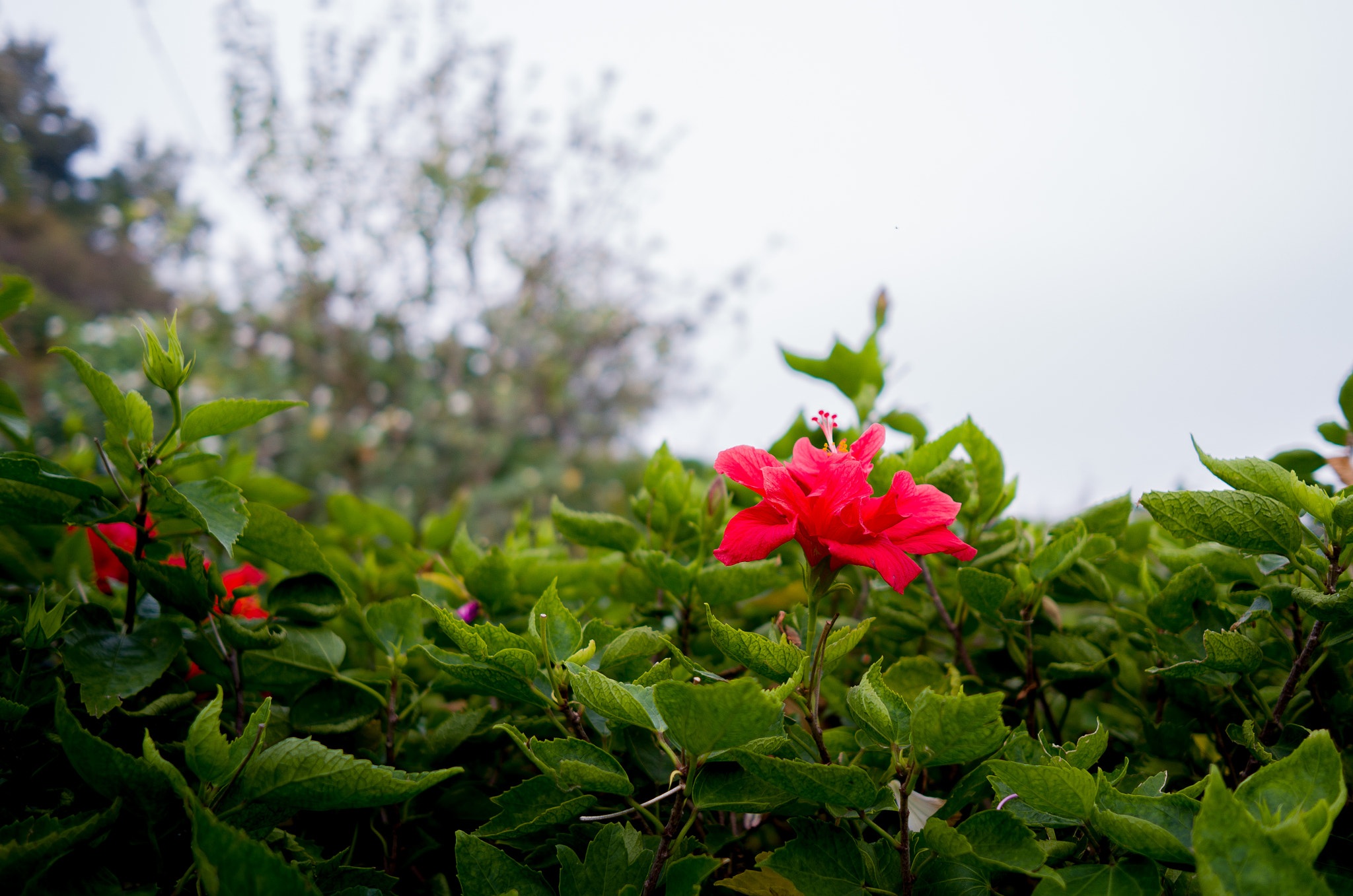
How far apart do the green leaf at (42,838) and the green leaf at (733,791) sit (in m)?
A: 0.36

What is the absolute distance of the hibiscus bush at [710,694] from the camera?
411 millimetres

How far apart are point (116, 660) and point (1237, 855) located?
758mm

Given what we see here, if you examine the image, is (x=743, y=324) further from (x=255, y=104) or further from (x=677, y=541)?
(x=677, y=541)

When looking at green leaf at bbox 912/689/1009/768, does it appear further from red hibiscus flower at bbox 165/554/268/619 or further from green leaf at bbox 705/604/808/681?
red hibiscus flower at bbox 165/554/268/619

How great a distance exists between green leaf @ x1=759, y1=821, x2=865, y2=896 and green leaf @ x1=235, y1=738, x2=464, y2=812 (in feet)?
0.71

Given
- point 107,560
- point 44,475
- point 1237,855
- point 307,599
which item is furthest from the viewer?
point 107,560

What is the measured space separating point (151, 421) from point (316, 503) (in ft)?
22.7

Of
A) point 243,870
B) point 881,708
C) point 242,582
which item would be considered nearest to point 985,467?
point 881,708

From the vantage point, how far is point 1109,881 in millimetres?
407

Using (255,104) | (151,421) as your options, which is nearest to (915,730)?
(151,421)

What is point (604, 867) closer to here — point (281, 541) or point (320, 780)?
point (320, 780)

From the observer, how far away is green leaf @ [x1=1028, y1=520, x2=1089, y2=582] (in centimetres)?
58

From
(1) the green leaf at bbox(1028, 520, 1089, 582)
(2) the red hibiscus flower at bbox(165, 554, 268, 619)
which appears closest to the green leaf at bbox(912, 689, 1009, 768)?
(1) the green leaf at bbox(1028, 520, 1089, 582)

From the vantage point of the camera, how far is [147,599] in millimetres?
714
